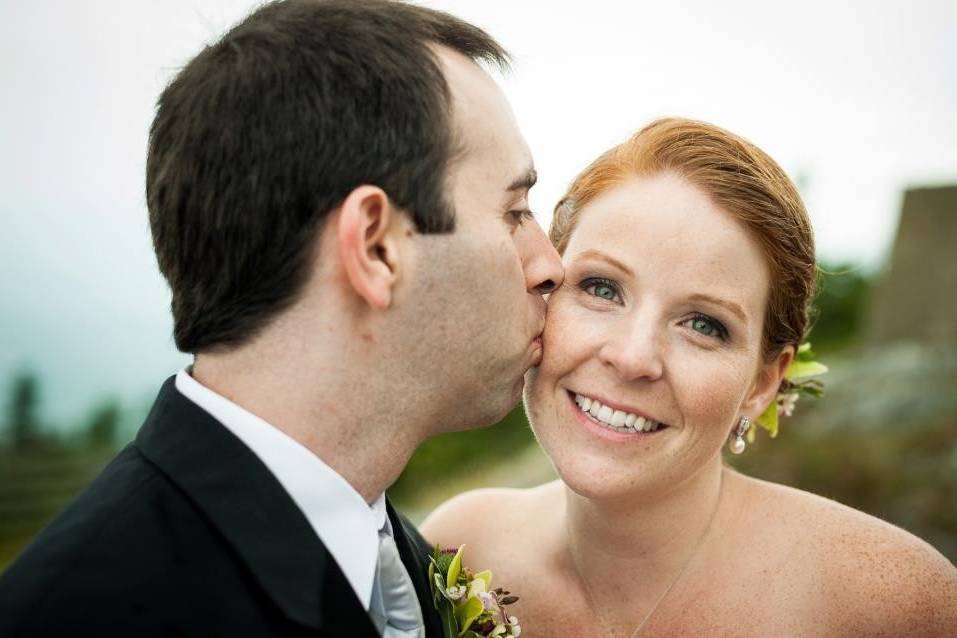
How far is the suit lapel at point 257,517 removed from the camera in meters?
2.48

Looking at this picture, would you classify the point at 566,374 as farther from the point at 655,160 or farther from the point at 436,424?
the point at 655,160

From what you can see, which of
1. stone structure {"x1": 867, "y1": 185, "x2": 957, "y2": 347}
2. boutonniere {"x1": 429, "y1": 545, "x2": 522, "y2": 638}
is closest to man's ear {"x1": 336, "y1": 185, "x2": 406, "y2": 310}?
boutonniere {"x1": 429, "y1": 545, "x2": 522, "y2": 638}

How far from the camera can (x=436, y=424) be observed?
3.26m

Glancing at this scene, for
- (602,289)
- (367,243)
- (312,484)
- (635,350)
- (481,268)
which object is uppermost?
(367,243)

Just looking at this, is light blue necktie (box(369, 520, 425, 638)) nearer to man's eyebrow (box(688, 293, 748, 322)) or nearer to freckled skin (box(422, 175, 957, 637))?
freckled skin (box(422, 175, 957, 637))

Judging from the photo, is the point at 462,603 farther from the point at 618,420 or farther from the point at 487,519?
the point at 487,519

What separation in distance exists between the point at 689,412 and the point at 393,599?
130cm

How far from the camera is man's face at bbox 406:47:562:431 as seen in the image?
306 centimetres

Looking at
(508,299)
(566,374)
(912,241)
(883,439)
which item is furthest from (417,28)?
(912,241)

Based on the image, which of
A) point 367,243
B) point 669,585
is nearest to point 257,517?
point 367,243

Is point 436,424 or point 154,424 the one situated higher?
point 154,424

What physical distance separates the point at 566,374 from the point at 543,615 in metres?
1.28

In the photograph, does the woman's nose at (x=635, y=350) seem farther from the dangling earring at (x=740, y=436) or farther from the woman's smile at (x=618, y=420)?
the dangling earring at (x=740, y=436)

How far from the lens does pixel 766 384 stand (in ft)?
12.8
